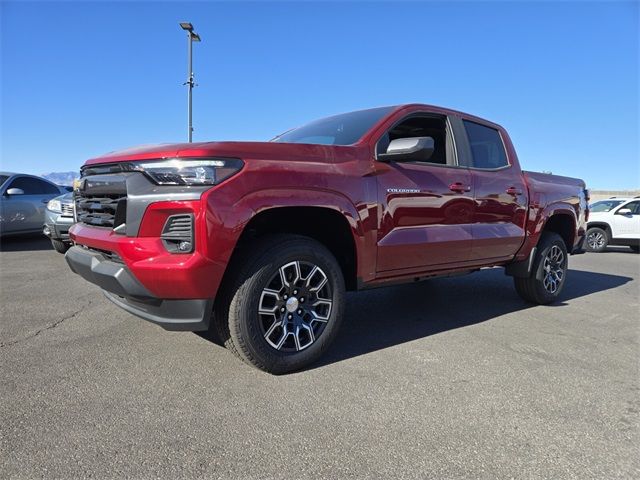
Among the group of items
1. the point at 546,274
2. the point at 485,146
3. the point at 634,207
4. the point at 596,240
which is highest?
the point at 485,146

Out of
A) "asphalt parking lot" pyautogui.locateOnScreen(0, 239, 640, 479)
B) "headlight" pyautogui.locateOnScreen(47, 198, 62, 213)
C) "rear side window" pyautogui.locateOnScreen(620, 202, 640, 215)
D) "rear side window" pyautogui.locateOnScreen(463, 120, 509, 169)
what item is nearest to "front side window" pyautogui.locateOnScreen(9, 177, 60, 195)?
"headlight" pyautogui.locateOnScreen(47, 198, 62, 213)

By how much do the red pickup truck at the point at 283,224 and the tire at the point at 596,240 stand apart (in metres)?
10.1

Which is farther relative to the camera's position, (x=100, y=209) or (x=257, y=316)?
(x=100, y=209)

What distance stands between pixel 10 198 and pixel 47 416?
26.9 ft

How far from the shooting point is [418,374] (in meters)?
2.89

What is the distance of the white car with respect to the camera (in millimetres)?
11805

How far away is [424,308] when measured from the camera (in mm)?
4707

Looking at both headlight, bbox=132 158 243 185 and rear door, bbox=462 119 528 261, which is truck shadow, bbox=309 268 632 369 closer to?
rear door, bbox=462 119 528 261

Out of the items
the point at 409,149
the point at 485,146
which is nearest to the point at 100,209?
the point at 409,149

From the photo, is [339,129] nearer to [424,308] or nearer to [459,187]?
[459,187]

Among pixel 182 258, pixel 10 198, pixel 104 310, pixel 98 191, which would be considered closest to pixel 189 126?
pixel 10 198

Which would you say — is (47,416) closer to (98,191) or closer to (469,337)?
(98,191)

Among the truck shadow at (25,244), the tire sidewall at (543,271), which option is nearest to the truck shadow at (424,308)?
the tire sidewall at (543,271)

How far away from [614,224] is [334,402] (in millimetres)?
12526
